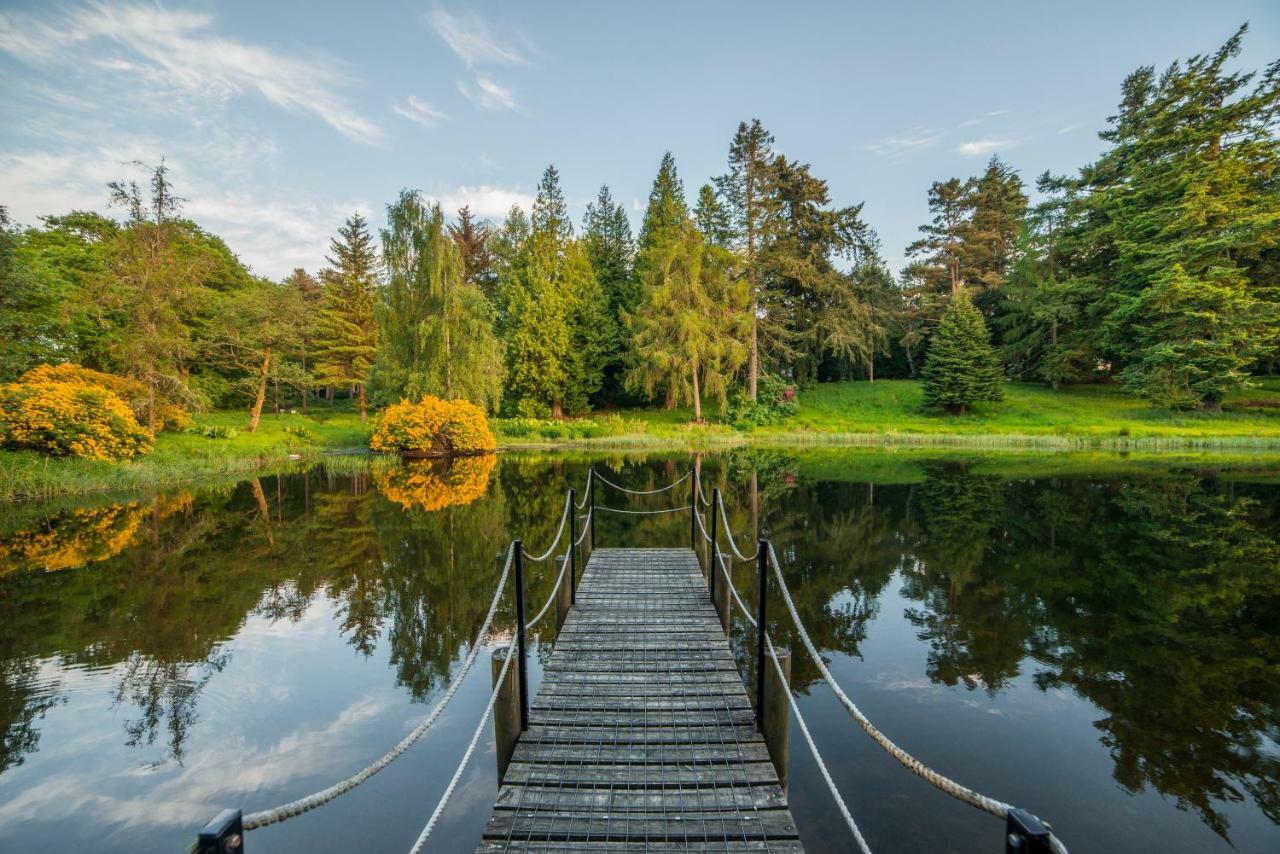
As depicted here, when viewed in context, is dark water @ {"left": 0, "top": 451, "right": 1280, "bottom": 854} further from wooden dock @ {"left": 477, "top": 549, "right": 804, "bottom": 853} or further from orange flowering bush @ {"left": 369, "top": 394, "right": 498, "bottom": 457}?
orange flowering bush @ {"left": 369, "top": 394, "right": 498, "bottom": 457}

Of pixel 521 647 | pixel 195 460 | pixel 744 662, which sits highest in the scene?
pixel 195 460

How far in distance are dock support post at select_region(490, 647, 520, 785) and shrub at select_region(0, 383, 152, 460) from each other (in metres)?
21.0

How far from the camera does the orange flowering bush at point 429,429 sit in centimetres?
2615

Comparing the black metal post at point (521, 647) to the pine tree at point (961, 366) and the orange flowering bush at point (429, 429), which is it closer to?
the orange flowering bush at point (429, 429)

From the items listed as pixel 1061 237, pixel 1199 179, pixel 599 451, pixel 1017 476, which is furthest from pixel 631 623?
pixel 1061 237

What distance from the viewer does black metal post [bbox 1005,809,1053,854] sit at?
1.68 m

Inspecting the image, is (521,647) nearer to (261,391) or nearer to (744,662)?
(744,662)

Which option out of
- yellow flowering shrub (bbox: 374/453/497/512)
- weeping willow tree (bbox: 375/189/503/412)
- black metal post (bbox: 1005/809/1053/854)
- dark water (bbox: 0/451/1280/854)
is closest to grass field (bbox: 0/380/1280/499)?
weeping willow tree (bbox: 375/189/503/412)

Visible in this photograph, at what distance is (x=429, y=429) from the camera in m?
26.3

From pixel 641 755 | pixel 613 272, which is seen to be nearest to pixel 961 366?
pixel 613 272

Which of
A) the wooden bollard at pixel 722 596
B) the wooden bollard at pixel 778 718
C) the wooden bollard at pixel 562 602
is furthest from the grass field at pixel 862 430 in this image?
the wooden bollard at pixel 778 718

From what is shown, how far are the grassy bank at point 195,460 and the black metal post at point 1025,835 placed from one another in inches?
900

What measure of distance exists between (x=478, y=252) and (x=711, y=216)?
20.7 metres

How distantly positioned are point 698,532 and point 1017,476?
13.5 metres
